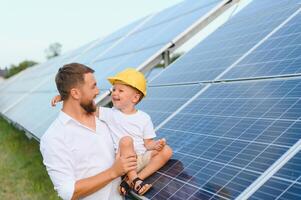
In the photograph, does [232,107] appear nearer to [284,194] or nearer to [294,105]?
[294,105]

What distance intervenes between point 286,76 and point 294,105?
89 centimetres

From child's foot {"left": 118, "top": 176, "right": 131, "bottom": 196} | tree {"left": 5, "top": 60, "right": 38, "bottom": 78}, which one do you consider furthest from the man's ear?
tree {"left": 5, "top": 60, "right": 38, "bottom": 78}

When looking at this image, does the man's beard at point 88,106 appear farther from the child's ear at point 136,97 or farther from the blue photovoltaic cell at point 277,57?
the blue photovoltaic cell at point 277,57

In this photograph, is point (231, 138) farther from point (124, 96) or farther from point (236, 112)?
point (124, 96)

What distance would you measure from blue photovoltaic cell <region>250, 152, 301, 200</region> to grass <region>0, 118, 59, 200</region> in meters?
6.36

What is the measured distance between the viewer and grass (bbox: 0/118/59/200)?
9.89 metres

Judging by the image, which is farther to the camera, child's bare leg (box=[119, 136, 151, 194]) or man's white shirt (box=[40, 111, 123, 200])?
child's bare leg (box=[119, 136, 151, 194])

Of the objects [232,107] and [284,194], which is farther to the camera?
[232,107]

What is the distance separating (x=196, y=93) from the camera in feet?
21.1

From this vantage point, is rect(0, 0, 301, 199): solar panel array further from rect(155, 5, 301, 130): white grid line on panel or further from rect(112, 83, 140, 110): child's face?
rect(112, 83, 140, 110): child's face

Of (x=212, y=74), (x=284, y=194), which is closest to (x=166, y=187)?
(x=284, y=194)

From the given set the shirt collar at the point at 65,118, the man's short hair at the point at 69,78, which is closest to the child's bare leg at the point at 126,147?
the shirt collar at the point at 65,118

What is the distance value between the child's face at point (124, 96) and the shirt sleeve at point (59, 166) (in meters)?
1.28

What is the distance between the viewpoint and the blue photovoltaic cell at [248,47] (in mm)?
5957
